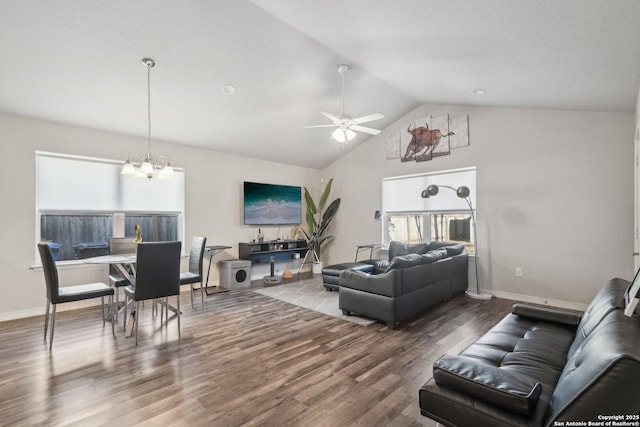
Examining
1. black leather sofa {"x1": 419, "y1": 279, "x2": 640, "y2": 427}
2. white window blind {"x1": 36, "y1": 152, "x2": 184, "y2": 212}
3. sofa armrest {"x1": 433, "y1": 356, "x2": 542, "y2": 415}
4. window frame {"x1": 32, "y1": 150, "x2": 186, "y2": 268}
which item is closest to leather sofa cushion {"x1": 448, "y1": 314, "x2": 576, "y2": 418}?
black leather sofa {"x1": 419, "y1": 279, "x2": 640, "y2": 427}

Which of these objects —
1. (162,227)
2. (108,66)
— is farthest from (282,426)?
(162,227)

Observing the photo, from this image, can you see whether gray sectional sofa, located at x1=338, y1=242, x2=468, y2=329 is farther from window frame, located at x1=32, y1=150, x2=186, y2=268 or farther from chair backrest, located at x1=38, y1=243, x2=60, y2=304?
window frame, located at x1=32, y1=150, x2=186, y2=268

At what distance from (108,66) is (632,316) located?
4.66 m

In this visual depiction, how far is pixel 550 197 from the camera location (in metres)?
4.42

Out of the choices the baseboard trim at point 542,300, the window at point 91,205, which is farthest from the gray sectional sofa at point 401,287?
the window at point 91,205

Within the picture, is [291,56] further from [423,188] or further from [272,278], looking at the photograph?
[272,278]

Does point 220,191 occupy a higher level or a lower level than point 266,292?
higher

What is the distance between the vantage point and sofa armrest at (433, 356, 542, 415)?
128 centimetres

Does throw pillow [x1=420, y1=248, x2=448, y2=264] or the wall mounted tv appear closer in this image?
throw pillow [x1=420, y1=248, x2=448, y2=264]


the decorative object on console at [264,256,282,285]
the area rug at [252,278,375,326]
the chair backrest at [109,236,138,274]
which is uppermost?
the chair backrest at [109,236,138,274]

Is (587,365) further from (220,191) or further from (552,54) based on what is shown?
(220,191)

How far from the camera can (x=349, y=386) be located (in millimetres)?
2314

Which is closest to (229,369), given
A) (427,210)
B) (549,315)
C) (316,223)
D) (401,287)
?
(401,287)

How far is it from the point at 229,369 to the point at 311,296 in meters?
2.46
